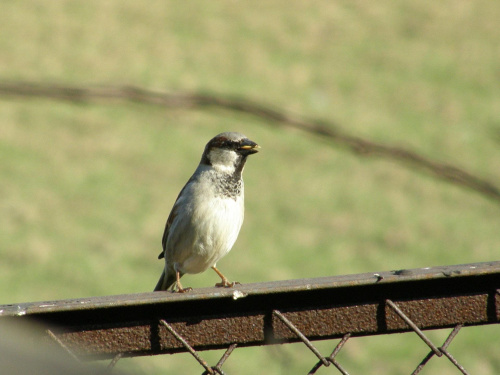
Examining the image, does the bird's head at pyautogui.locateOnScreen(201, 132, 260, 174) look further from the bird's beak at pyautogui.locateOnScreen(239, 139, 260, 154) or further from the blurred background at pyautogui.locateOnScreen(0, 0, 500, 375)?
the blurred background at pyautogui.locateOnScreen(0, 0, 500, 375)

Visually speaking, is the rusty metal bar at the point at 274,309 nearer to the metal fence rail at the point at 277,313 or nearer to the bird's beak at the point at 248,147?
the metal fence rail at the point at 277,313

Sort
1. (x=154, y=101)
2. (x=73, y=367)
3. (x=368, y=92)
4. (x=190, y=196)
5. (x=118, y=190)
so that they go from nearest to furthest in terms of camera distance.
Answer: (x=73, y=367)
(x=190, y=196)
(x=118, y=190)
(x=154, y=101)
(x=368, y=92)

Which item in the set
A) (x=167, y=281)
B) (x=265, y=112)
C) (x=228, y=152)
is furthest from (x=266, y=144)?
(x=228, y=152)

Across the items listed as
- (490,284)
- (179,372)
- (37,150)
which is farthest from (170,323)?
(37,150)

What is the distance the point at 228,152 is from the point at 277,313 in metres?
2.06

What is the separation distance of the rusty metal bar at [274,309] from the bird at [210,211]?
170 cm

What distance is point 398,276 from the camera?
167cm

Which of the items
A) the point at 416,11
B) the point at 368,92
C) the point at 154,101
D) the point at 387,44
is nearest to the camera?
the point at 154,101

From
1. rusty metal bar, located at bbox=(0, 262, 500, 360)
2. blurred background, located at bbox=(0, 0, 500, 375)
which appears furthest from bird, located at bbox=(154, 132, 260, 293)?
rusty metal bar, located at bbox=(0, 262, 500, 360)

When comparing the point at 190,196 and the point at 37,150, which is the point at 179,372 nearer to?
the point at 190,196

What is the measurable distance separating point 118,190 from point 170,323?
6.37 metres

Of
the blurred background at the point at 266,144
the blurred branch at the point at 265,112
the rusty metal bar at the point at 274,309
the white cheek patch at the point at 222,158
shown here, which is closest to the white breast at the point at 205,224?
the white cheek patch at the point at 222,158

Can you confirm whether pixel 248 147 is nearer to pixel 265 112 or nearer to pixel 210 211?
pixel 210 211

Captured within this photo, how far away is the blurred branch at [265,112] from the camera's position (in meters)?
8.37
